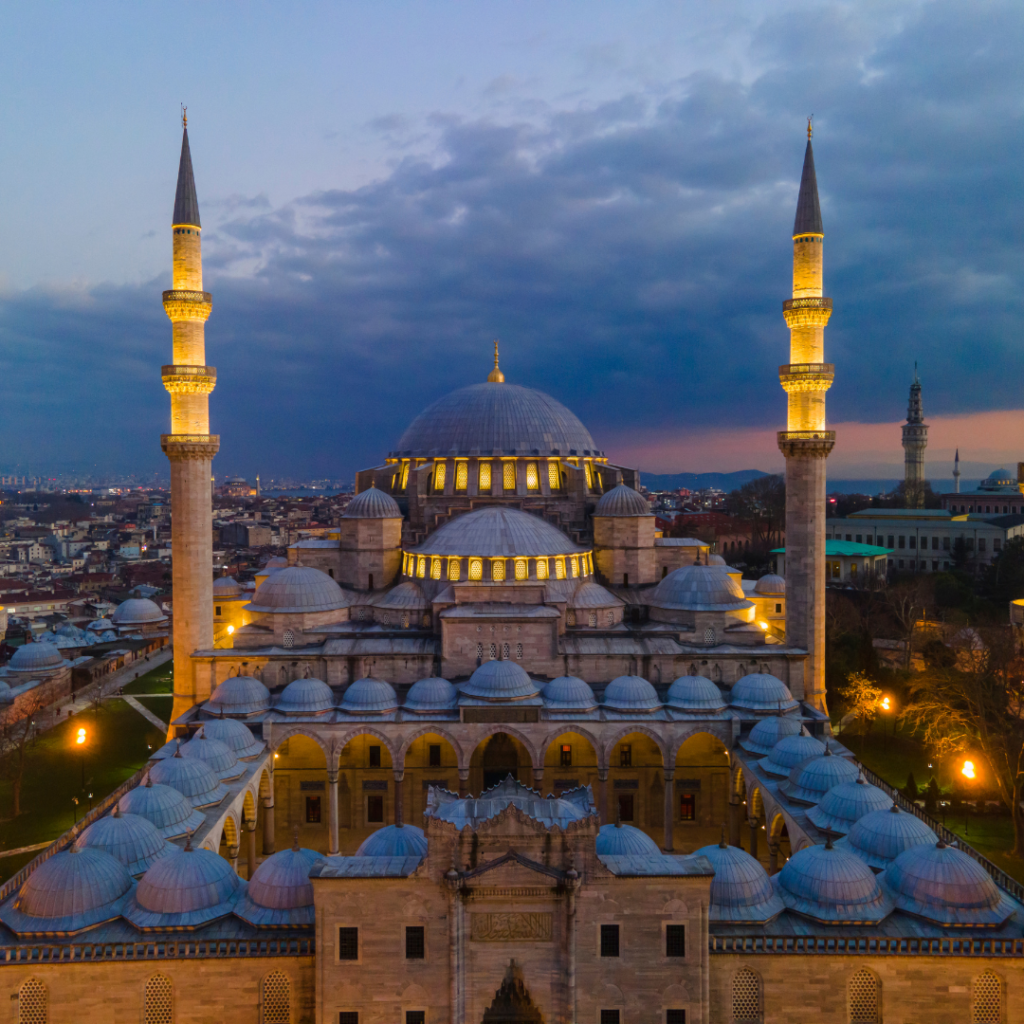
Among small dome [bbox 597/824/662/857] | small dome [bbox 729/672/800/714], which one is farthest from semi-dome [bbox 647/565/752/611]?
small dome [bbox 597/824/662/857]

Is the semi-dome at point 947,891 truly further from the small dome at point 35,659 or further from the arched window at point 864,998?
the small dome at point 35,659

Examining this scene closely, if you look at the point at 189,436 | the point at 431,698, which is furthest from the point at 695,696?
the point at 189,436

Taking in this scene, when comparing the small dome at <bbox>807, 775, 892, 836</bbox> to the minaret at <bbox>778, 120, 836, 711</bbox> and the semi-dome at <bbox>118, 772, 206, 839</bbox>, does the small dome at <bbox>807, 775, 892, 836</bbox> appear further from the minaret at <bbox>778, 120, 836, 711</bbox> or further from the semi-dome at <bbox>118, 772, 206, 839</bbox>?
the semi-dome at <bbox>118, 772, 206, 839</bbox>

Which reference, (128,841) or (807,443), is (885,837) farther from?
(807,443)

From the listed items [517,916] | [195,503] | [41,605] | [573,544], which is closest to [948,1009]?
[517,916]

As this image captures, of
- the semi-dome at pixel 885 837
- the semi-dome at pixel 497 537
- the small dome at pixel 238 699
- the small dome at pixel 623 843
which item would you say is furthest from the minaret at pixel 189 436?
the semi-dome at pixel 885 837

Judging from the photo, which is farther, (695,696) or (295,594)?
(295,594)
